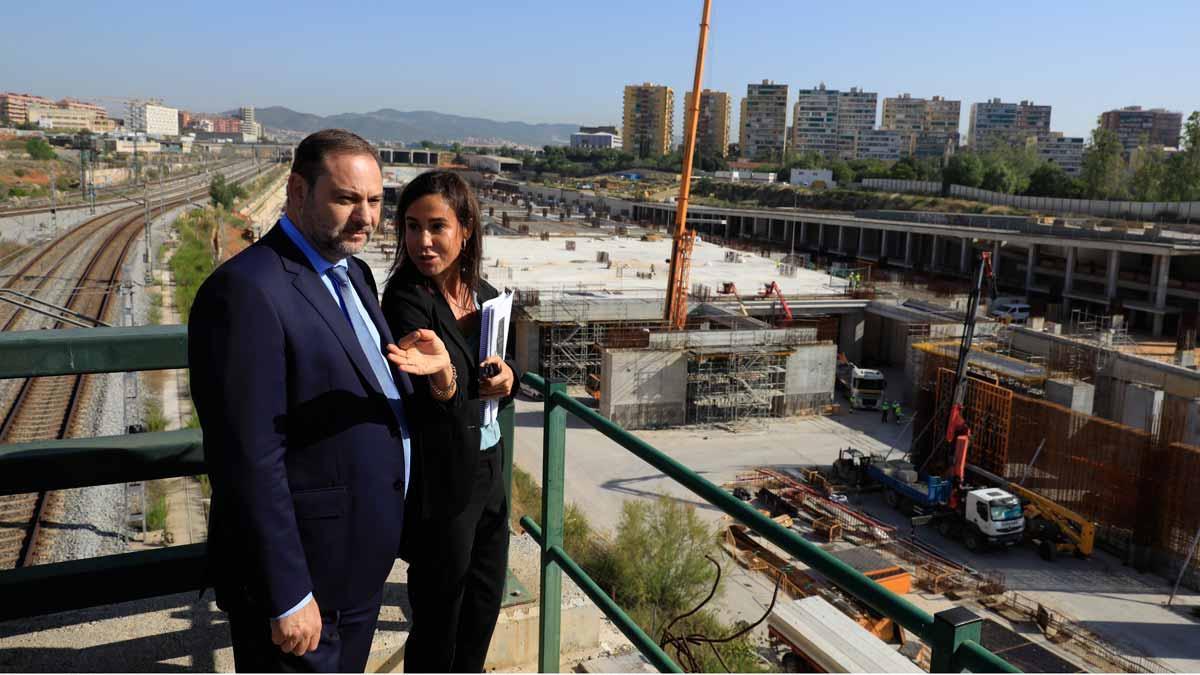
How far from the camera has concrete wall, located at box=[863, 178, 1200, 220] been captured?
42.2m

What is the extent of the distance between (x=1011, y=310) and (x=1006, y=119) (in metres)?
125

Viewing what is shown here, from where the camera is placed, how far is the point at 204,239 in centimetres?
2705

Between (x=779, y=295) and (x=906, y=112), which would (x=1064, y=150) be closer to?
(x=906, y=112)

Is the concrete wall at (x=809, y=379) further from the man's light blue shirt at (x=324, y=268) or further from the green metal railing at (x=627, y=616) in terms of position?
the man's light blue shirt at (x=324, y=268)

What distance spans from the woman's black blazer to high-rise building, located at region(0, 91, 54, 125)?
4434 inches

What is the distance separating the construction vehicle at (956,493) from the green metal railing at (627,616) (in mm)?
13012

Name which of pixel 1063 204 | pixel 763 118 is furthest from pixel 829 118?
pixel 1063 204

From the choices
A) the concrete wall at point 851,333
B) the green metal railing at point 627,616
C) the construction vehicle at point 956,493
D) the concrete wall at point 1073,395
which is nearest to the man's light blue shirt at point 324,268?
the green metal railing at point 627,616

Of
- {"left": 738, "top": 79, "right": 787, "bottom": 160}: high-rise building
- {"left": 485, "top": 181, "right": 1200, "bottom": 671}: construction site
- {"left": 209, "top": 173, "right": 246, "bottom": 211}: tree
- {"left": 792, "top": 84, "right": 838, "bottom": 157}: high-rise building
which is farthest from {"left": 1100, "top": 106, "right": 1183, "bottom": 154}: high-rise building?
{"left": 209, "top": 173, "right": 246, "bottom": 211}: tree

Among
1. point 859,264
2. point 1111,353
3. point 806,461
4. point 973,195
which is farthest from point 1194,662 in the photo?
point 973,195

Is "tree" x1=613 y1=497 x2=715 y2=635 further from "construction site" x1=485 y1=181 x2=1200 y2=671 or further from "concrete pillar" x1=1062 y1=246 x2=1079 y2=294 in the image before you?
"concrete pillar" x1=1062 y1=246 x2=1079 y2=294

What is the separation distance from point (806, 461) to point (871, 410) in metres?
5.20

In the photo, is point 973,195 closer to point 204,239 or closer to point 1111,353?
point 1111,353

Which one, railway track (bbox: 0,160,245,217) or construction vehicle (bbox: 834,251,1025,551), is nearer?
construction vehicle (bbox: 834,251,1025,551)
